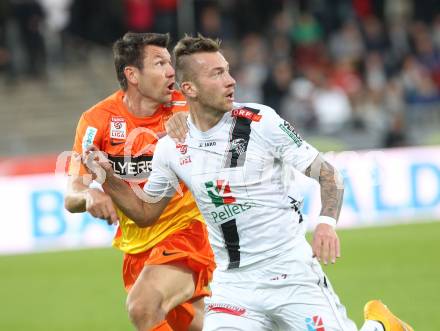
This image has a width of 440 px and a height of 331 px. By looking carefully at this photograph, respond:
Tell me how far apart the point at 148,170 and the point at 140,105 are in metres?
0.53

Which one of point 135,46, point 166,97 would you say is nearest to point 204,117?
point 166,97

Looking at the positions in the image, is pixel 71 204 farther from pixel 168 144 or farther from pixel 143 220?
pixel 168 144

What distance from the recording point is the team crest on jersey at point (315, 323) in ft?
19.0

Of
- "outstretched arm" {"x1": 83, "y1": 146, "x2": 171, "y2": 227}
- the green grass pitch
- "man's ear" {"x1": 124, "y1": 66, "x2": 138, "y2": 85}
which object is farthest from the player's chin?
the green grass pitch

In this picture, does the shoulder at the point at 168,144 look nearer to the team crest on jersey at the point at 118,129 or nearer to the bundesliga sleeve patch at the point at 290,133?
the bundesliga sleeve patch at the point at 290,133

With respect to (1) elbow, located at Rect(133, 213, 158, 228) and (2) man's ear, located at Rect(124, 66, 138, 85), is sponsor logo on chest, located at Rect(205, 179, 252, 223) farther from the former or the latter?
(2) man's ear, located at Rect(124, 66, 138, 85)

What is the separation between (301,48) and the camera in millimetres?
19312

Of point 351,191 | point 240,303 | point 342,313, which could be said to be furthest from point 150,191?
point 351,191

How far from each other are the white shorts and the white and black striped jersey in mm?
90

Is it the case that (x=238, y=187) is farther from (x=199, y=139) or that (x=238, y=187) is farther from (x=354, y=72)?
(x=354, y=72)

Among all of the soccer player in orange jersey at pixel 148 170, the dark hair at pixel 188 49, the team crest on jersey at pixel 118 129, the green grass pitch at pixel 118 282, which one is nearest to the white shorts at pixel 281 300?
the soccer player in orange jersey at pixel 148 170

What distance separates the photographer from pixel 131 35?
24.2 feet

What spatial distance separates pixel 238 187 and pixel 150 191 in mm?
706

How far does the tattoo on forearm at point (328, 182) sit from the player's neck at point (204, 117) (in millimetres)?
698
